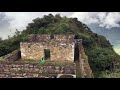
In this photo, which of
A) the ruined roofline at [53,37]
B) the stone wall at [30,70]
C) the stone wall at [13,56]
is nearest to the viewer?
the stone wall at [30,70]

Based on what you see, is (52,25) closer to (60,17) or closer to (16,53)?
(60,17)

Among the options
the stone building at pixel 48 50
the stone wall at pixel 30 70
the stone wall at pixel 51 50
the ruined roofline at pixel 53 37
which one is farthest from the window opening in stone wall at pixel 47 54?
the stone wall at pixel 30 70

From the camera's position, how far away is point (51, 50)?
13578 millimetres

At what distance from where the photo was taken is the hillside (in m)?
14.1

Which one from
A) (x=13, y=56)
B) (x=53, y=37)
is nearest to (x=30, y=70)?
(x=13, y=56)

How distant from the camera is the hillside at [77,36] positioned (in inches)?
555

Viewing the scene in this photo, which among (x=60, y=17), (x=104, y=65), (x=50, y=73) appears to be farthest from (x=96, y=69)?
(x=60, y=17)

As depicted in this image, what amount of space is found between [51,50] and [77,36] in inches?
171

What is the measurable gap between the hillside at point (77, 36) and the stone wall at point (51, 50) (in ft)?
3.88

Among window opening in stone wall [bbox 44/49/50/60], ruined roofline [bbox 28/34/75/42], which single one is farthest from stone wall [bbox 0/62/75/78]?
ruined roofline [bbox 28/34/75/42]

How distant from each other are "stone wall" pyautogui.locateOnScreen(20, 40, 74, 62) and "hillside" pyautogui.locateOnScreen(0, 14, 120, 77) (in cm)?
118

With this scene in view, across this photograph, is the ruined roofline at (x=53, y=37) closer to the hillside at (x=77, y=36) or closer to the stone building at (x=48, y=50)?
the hillside at (x=77, y=36)
